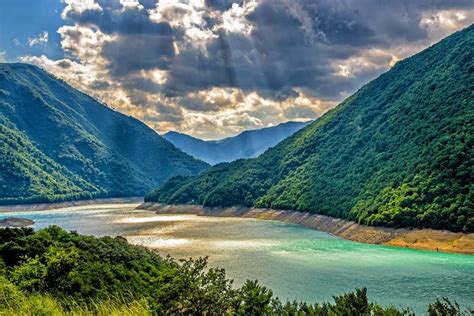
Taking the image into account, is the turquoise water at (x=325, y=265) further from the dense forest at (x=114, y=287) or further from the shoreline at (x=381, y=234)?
the dense forest at (x=114, y=287)

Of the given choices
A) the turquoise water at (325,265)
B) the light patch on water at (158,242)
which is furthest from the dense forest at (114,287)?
the light patch on water at (158,242)

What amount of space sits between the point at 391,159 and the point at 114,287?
80.9 m

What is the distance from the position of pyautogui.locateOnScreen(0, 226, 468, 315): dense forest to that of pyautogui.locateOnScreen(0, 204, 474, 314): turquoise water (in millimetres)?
14156

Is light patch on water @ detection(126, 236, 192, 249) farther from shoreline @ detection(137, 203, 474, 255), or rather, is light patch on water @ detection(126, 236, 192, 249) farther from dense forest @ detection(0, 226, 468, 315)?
dense forest @ detection(0, 226, 468, 315)

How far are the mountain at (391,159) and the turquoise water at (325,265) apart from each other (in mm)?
10750

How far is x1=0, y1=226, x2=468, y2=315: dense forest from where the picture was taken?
1255 cm

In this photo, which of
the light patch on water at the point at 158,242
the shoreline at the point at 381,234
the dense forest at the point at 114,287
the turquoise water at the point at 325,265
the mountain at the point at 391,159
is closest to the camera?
the dense forest at the point at 114,287

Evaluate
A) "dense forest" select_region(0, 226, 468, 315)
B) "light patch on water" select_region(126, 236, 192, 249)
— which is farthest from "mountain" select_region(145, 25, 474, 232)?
"dense forest" select_region(0, 226, 468, 315)

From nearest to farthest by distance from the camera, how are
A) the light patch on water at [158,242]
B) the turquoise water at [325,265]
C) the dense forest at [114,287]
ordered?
the dense forest at [114,287]
the turquoise water at [325,265]
the light patch on water at [158,242]

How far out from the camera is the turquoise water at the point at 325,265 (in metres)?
39.7

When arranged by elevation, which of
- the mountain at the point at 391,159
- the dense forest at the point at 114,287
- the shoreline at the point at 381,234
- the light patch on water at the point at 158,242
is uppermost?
the mountain at the point at 391,159

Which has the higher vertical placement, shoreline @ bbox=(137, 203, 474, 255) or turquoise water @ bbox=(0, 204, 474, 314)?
shoreline @ bbox=(137, 203, 474, 255)

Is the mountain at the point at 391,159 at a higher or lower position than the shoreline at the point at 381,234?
higher

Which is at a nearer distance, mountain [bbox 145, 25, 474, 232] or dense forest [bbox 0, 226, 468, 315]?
dense forest [bbox 0, 226, 468, 315]
